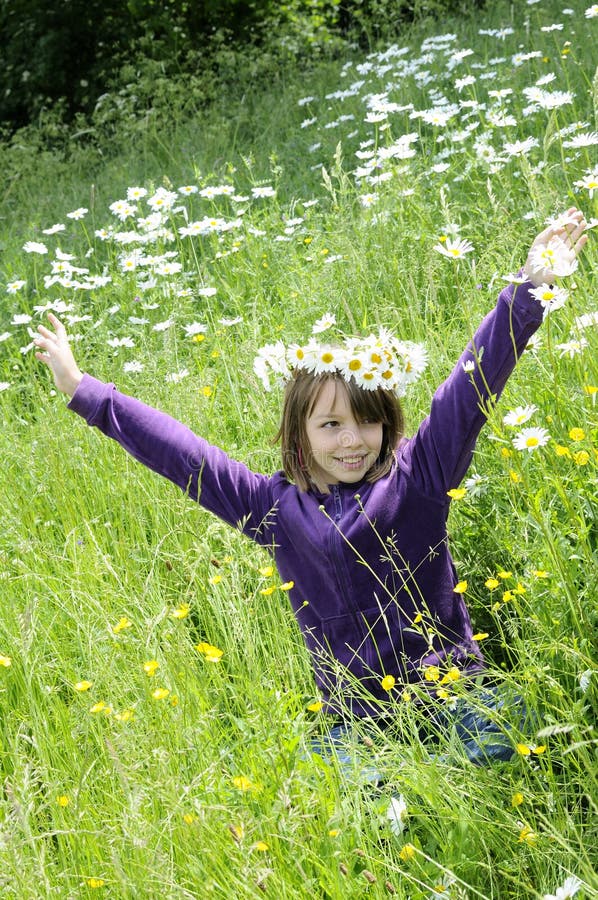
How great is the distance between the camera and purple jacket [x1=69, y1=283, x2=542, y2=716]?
2.12 m

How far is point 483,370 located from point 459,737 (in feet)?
2.16

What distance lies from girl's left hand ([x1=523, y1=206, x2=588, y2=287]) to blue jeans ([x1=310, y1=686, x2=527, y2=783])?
2.32 feet

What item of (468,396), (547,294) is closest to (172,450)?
(468,396)

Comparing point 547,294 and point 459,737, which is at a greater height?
point 547,294

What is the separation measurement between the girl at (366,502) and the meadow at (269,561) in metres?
0.09

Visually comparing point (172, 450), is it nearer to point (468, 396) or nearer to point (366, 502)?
point (366, 502)

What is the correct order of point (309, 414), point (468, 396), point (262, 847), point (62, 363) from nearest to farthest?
point (262, 847) < point (468, 396) < point (309, 414) < point (62, 363)

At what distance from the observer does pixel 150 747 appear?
1900mm

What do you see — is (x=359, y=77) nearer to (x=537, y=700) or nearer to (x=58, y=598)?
(x=58, y=598)

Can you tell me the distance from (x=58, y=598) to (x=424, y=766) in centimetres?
123

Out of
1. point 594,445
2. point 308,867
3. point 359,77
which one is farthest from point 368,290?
point 359,77

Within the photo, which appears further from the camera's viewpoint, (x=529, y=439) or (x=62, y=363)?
(x=62, y=363)

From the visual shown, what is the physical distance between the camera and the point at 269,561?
8.55 feet

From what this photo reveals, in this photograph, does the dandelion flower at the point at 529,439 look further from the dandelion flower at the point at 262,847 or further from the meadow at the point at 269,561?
the dandelion flower at the point at 262,847
